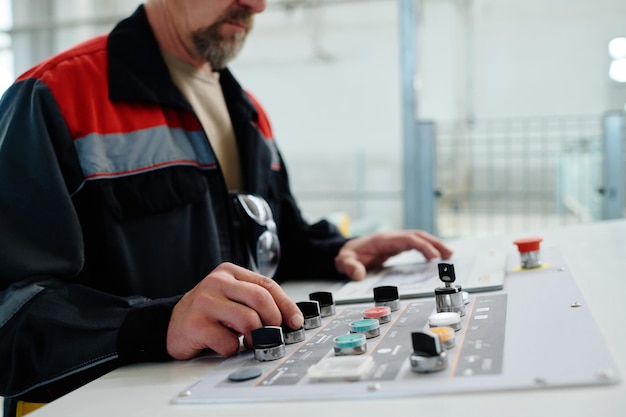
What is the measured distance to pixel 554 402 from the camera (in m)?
0.43

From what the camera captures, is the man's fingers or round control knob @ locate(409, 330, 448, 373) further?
the man's fingers

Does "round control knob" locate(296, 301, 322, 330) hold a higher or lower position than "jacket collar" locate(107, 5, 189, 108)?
lower

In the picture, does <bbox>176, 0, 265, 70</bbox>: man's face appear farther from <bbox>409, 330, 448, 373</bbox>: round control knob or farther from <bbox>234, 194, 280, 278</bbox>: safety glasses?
<bbox>409, 330, 448, 373</bbox>: round control knob

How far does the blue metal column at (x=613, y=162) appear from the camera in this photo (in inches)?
104

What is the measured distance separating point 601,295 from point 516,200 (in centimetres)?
475

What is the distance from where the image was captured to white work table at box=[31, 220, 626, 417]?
0.43 m

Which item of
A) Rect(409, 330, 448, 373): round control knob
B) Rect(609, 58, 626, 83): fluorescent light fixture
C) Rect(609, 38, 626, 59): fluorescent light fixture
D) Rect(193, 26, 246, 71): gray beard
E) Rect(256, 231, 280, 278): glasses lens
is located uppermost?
Rect(609, 38, 626, 59): fluorescent light fixture

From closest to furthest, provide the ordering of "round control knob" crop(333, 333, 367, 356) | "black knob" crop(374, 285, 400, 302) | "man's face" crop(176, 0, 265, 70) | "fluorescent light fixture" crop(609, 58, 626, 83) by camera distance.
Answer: "round control knob" crop(333, 333, 367, 356) < "black knob" crop(374, 285, 400, 302) < "man's face" crop(176, 0, 265, 70) < "fluorescent light fixture" crop(609, 58, 626, 83)

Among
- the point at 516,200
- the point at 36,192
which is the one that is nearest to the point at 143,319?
the point at 36,192

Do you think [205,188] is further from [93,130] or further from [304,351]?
[304,351]

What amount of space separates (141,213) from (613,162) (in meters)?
2.20

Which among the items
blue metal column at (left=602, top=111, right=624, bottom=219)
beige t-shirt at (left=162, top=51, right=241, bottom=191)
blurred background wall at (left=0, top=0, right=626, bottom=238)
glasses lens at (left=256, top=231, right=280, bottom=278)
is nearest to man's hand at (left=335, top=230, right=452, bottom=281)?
glasses lens at (left=256, top=231, right=280, bottom=278)

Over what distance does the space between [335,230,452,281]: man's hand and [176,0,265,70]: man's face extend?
A: 491mm

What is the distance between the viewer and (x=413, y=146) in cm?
243
